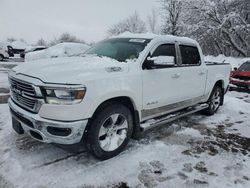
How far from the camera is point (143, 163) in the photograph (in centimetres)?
376

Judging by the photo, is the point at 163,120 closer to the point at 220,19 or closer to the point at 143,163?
the point at 143,163

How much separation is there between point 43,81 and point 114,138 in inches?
56.3

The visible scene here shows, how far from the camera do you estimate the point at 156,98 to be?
441 cm

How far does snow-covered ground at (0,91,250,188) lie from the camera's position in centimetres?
327

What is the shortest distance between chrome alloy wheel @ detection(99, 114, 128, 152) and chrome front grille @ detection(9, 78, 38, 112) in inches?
40.0

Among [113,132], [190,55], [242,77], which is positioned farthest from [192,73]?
[242,77]

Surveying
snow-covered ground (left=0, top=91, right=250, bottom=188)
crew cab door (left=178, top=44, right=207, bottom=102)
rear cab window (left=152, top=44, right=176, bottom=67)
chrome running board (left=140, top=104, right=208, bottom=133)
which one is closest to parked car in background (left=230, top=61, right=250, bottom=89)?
chrome running board (left=140, top=104, right=208, bottom=133)

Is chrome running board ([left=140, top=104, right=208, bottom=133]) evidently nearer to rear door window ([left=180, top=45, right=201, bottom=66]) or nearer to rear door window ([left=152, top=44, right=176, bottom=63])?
rear door window ([left=180, top=45, right=201, bottom=66])

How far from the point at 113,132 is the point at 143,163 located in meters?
0.65

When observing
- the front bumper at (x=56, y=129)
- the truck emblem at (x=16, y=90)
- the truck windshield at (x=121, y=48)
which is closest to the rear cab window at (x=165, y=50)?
the truck windshield at (x=121, y=48)

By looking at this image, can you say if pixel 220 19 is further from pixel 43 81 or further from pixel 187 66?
pixel 43 81

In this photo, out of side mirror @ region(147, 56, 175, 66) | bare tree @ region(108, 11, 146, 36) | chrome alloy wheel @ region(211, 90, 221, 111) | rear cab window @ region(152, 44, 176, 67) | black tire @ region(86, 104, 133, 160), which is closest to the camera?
black tire @ region(86, 104, 133, 160)

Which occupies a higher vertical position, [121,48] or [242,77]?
[121,48]

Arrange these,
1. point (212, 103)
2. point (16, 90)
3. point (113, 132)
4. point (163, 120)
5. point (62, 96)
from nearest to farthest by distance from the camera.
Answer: point (62, 96)
point (16, 90)
point (113, 132)
point (163, 120)
point (212, 103)
